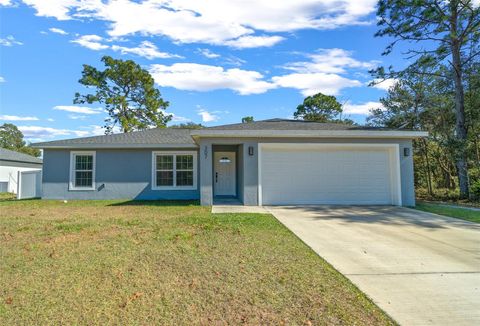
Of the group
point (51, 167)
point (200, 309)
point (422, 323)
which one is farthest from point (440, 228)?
point (51, 167)

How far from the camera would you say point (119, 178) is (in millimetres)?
14328

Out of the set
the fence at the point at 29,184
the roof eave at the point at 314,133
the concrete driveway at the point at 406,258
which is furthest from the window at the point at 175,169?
the fence at the point at 29,184

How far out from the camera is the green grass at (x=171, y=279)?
315cm

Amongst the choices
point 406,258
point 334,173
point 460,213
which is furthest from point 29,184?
point 460,213

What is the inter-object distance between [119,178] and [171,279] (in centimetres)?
1124

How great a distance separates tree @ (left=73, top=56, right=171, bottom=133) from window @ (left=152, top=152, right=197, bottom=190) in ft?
58.7

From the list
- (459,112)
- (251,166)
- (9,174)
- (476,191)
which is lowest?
(476,191)

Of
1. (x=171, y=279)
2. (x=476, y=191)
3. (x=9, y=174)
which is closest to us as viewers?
(x=171, y=279)

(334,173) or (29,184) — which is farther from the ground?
(334,173)

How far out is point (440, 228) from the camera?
7602mm

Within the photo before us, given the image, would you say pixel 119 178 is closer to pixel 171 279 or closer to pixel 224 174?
pixel 224 174

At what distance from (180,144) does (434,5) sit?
13399 millimetres

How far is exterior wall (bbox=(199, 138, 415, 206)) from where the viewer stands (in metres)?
11.4

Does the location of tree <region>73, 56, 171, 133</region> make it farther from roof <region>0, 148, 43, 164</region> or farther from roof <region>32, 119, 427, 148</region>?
roof <region>32, 119, 427, 148</region>
